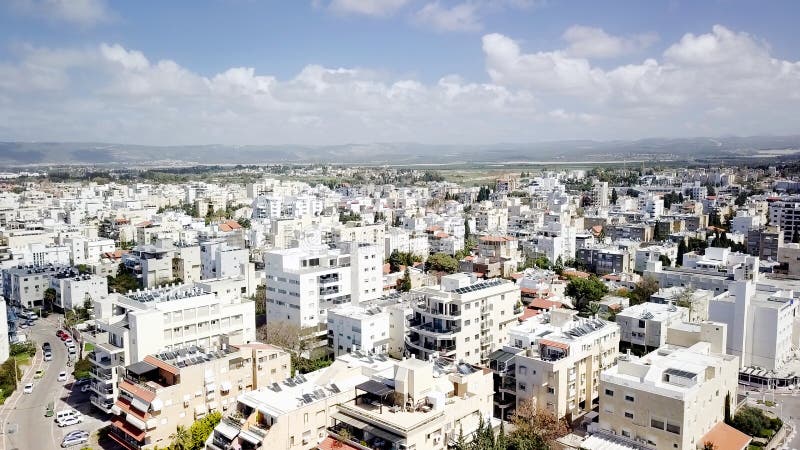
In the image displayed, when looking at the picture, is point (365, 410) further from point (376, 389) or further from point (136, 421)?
point (136, 421)

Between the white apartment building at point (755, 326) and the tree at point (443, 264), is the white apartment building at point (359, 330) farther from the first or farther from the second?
the tree at point (443, 264)

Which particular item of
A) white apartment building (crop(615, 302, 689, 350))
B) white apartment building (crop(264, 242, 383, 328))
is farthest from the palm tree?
white apartment building (crop(615, 302, 689, 350))

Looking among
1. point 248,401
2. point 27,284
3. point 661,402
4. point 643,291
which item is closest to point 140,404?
point 248,401

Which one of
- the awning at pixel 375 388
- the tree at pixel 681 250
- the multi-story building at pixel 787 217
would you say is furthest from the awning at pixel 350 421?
the multi-story building at pixel 787 217

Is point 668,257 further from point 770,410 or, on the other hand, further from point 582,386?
point 582,386

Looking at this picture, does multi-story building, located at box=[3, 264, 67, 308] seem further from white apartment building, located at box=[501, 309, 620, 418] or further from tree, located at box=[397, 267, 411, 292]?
white apartment building, located at box=[501, 309, 620, 418]

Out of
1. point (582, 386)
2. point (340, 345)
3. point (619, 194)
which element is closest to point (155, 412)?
point (340, 345)
